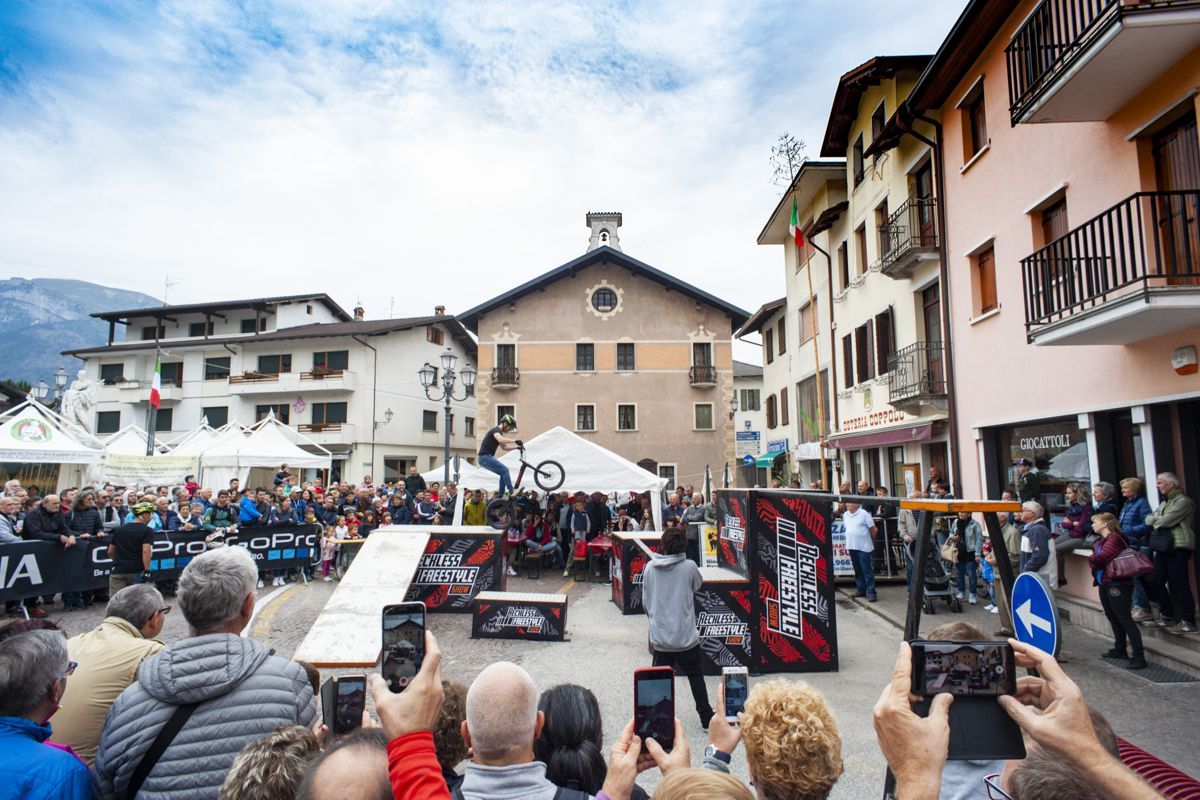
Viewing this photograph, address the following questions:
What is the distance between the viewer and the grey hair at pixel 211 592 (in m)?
2.76

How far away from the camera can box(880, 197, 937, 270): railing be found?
1547cm

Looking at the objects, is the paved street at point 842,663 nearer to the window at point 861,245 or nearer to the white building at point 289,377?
the window at point 861,245

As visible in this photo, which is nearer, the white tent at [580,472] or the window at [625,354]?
the white tent at [580,472]

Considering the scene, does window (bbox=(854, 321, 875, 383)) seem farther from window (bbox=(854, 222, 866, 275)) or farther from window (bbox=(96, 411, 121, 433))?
window (bbox=(96, 411, 121, 433))

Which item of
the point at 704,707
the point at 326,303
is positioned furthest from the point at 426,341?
the point at 704,707

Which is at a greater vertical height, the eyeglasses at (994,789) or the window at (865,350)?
the window at (865,350)

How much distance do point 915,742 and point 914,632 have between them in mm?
1416

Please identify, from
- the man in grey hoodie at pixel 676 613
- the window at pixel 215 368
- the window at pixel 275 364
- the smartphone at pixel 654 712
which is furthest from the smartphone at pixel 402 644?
the window at pixel 215 368

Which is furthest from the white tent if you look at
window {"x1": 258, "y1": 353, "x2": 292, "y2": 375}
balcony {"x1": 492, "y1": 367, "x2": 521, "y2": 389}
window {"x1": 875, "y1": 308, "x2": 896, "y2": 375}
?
window {"x1": 258, "y1": 353, "x2": 292, "y2": 375}

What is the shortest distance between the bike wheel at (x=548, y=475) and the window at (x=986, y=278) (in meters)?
9.25

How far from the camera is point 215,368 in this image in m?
40.8

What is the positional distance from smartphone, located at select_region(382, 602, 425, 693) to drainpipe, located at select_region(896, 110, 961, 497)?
14437mm

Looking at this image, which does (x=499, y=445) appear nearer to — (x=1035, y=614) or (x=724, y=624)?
(x=724, y=624)

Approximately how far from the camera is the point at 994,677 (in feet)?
6.84
